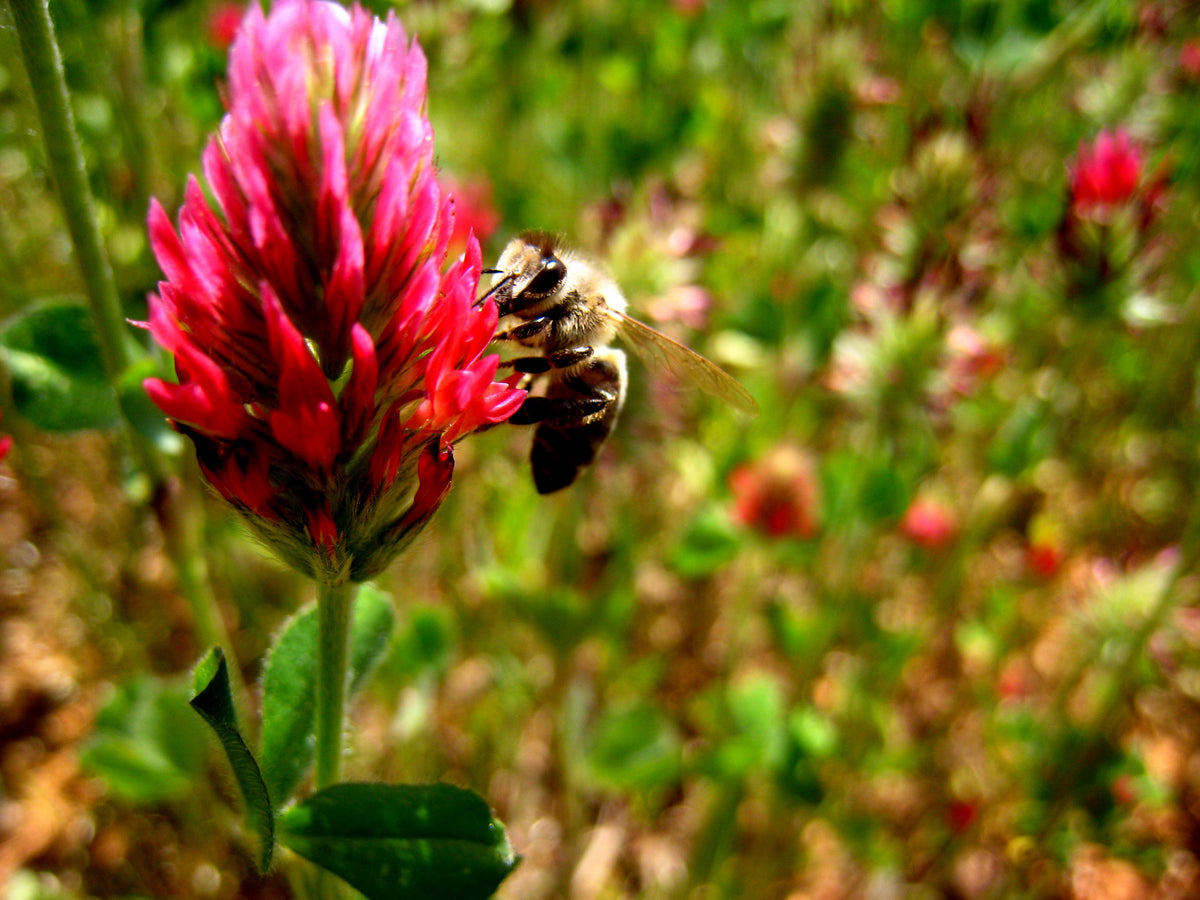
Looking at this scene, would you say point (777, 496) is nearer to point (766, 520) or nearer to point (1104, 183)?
point (766, 520)

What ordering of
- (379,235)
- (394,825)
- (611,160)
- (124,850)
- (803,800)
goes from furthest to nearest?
(611,160), (124,850), (803,800), (394,825), (379,235)

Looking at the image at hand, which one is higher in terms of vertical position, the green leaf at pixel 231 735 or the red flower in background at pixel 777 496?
the red flower in background at pixel 777 496

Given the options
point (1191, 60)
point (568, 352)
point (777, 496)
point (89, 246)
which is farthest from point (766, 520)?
point (1191, 60)

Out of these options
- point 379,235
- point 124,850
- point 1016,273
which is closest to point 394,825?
point 379,235

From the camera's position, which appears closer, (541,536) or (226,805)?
(226,805)

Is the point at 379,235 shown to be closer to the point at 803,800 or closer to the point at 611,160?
the point at 803,800

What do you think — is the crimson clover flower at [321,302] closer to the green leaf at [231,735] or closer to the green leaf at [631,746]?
the green leaf at [231,735]

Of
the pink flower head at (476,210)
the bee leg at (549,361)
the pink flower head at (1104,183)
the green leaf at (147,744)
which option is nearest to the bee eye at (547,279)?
the bee leg at (549,361)
